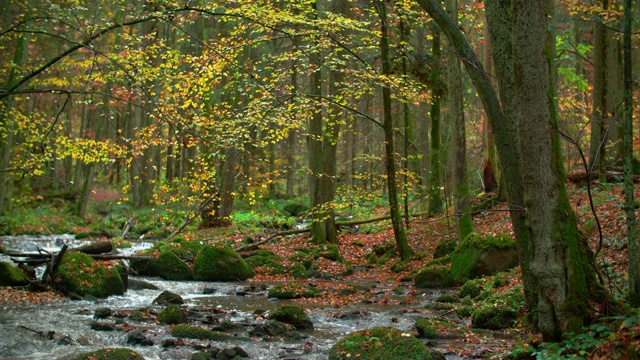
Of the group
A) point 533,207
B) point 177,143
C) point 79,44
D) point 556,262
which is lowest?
point 556,262

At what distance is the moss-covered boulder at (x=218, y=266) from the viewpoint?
47.2ft

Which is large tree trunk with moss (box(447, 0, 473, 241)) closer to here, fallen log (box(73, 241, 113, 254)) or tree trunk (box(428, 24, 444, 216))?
tree trunk (box(428, 24, 444, 216))

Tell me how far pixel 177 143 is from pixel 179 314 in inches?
116

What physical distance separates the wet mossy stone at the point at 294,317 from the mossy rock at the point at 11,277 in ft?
19.3

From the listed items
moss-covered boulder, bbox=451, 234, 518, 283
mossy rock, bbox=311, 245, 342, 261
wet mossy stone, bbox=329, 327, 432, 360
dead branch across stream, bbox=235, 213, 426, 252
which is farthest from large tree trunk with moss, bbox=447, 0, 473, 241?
wet mossy stone, bbox=329, 327, 432, 360

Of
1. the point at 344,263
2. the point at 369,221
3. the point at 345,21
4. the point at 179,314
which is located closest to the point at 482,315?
the point at 179,314

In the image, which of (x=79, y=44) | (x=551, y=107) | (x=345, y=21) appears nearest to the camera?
(x=551, y=107)

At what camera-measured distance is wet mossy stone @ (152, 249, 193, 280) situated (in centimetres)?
1446

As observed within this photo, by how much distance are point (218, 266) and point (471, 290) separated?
6.73 metres

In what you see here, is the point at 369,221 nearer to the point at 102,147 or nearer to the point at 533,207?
the point at 102,147

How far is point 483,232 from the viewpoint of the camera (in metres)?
14.5

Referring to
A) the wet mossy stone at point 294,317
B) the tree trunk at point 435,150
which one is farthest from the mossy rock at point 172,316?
the tree trunk at point 435,150

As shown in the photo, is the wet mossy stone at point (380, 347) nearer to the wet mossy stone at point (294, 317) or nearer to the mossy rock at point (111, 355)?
the wet mossy stone at point (294, 317)

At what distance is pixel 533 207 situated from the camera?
19.4ft
